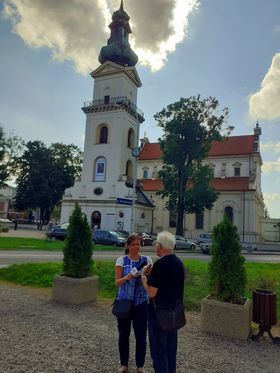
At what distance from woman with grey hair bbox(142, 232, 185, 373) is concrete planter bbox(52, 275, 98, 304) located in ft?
14.5

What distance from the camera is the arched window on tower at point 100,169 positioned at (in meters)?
47.5

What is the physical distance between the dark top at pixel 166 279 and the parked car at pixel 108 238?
27308mm

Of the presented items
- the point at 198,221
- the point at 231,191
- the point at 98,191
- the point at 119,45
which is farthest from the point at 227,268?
the point at 119,45

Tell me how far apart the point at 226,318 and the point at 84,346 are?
9.62 feet

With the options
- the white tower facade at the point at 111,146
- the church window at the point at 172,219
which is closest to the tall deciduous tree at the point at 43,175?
the white tower facade at the point at 111,146

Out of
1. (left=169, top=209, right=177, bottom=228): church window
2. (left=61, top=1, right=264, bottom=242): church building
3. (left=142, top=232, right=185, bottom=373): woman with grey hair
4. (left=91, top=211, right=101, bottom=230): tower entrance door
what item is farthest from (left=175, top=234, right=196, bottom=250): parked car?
(left=142, top=232, right=185, bottom=373): woman with grey hair

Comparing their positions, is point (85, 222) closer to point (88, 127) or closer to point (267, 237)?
point (88, 127)

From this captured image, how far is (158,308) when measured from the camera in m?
3.73

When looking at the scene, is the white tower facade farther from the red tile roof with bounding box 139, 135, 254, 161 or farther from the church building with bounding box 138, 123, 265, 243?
the red tile roof with bounding box 139, 135, 254, 161

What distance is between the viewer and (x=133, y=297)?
429 centimetres

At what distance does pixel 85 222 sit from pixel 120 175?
3804cm

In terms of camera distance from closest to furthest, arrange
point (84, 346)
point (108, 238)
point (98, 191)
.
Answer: point (84, 346), point (108, 238), point (98, 191)

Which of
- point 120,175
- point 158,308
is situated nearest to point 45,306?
point 158,308

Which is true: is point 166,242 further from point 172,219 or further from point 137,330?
point 172,219
